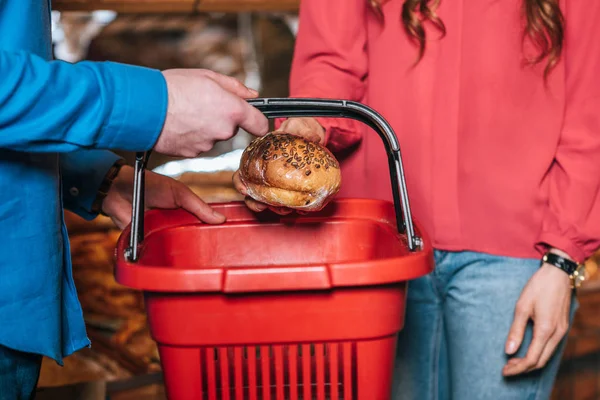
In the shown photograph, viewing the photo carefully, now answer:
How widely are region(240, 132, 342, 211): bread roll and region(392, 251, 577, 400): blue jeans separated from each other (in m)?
0.49

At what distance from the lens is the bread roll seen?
0.92 m

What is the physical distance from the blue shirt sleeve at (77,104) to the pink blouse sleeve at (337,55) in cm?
61

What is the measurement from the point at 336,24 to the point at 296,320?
78 cm

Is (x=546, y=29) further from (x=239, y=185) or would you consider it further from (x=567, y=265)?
(x=239, y=185)

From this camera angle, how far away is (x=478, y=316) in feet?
4.27

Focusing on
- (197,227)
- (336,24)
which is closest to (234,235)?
(197,227)

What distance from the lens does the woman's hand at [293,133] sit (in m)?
1.04

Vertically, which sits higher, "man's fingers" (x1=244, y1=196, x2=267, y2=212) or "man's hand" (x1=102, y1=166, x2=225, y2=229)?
"man's fingers" (x1=244, y1=196, x2=267, y2=212)

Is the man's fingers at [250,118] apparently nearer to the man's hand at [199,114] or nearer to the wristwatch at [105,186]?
the man's hand at [199,114]

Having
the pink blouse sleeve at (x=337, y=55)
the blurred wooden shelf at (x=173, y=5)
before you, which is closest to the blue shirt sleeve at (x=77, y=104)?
the pink blouse sleeve at (x=337, y=55)

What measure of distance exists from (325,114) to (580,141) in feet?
1.93

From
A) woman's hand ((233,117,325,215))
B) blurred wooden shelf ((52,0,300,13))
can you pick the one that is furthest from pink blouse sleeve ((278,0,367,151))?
blurred wooden shelf ((52,0,300,13))

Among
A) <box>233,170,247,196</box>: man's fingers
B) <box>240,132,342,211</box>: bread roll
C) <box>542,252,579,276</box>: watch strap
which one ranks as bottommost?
<box>542,252,579,276</box>: watch strap

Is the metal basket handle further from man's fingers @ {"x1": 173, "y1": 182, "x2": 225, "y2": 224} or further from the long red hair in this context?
the long red hair
